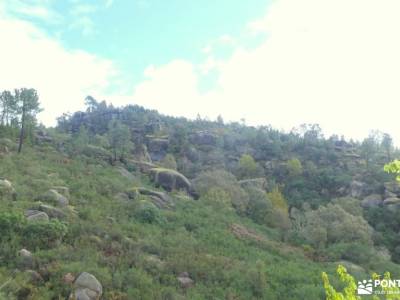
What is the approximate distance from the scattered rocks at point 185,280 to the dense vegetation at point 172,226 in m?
0.05

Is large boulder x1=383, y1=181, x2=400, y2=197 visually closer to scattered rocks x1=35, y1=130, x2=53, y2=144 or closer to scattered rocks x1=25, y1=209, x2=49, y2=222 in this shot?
scattered rocks x1=25, y1=209, x2=49, y2=222

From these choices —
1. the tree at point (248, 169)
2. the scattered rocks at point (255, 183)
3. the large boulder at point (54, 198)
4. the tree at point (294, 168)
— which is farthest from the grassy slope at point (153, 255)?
the tree at point (294, 168)

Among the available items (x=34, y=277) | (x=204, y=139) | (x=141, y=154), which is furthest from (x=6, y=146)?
(x=204, y=139)

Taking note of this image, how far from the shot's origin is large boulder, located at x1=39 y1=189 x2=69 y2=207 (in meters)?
19.6

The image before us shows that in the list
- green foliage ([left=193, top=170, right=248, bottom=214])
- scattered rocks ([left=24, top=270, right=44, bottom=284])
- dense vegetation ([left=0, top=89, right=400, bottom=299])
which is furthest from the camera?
green foliage ([left=193, top=170, right=248, bottom=214])

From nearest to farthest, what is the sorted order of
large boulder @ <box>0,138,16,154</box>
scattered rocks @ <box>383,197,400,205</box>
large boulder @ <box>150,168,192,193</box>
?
large boulder @ <box>0,138,16,154</box>, large boulder @ <box>150,168,192,193</box>, scattered rocks @ <box>383,197,400,205</box>

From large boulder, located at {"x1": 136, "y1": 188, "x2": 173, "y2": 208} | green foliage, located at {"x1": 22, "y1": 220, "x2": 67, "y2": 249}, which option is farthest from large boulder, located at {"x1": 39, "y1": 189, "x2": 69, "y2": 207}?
large boulder, located at {"x1": 136, "y1": 188, "x2": 173, "y2": 208}

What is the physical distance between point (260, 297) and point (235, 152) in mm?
58702

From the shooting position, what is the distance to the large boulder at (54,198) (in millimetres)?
19562

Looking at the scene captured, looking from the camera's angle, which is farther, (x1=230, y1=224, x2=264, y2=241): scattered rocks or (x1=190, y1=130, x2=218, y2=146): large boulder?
(x1=190, y1=130, x2=218, y2=146): large boulder

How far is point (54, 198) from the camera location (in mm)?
19828

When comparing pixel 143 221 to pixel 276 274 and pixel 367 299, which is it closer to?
pixel 276 274

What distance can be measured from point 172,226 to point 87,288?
1144cm

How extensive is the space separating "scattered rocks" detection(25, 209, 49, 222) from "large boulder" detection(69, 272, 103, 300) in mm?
5068
